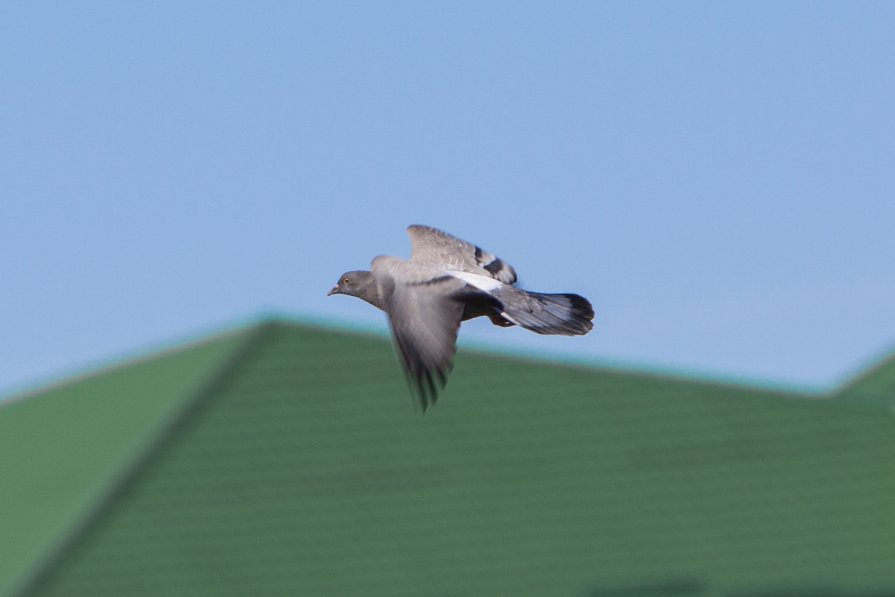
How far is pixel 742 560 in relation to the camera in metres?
20.1

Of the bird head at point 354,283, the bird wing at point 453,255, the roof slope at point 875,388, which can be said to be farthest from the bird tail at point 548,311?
the roof slope at point 875,388

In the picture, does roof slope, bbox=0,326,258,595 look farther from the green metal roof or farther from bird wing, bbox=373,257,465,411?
bird wing, bbox=373,257,465,411

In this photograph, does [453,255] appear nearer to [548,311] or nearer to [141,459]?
[548,311]

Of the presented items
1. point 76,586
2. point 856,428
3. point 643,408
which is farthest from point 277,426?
point 856,428

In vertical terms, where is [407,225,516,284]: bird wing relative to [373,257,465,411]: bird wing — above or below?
above

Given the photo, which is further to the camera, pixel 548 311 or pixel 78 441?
pixel 78 441

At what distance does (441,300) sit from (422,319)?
0.41 m

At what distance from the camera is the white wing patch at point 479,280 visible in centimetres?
1137

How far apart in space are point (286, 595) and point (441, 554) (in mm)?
1694

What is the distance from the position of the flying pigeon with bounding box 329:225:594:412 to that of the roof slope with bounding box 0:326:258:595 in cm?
839

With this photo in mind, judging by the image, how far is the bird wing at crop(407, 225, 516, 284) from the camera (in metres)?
12.1

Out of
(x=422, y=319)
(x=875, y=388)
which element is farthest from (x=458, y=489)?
(x=422, y=319)

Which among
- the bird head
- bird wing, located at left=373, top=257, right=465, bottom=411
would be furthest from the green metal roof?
bird wing, located at left=373, top=257, right=465, bottom=411

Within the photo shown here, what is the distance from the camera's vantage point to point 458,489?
65.8 ft
